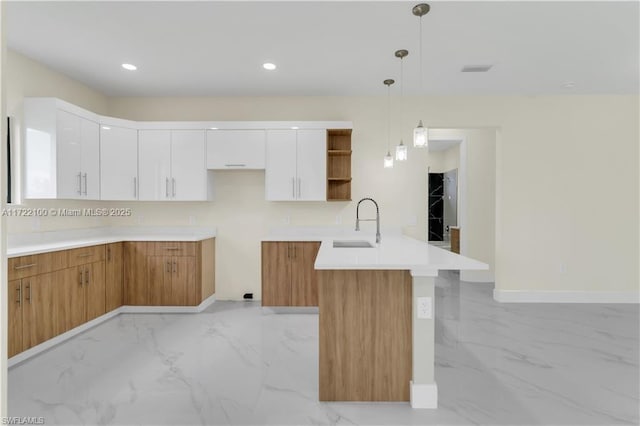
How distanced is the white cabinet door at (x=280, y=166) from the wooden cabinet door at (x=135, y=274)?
163 cm

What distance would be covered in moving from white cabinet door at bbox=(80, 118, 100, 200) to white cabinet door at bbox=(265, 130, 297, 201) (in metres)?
1.92

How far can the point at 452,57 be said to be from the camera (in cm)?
303

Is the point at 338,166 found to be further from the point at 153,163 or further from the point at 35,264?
the point at 35,264

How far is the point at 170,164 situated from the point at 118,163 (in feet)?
1.88

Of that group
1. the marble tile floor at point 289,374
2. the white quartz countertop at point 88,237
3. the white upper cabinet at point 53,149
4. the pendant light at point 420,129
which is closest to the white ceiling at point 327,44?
the pendant light at point 420,129

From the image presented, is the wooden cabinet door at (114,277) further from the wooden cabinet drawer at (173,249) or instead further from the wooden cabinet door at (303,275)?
the wooden cabinet door at (303,275)

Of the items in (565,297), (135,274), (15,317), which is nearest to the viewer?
(15,317)

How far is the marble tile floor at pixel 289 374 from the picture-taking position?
183cm

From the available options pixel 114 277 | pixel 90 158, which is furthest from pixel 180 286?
pixel 90 158

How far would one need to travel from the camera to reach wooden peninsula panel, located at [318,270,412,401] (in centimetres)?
191

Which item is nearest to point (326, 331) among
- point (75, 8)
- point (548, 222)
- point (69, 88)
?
point (75, 8)

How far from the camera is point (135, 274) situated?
3.59 m

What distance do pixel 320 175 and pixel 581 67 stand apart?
304 cm

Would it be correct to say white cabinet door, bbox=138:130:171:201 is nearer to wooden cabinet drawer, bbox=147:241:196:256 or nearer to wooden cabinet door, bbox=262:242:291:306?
wooden cabinet drawer, bbox=147:241:196:256
